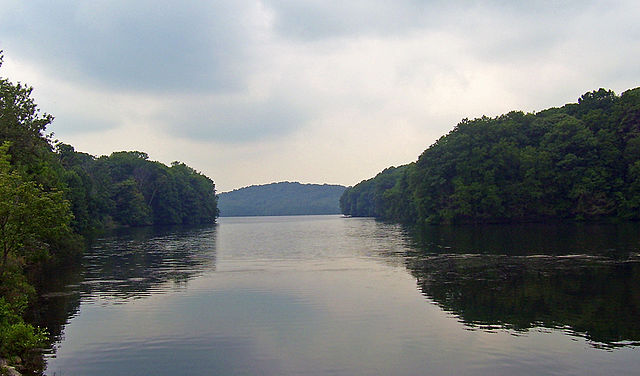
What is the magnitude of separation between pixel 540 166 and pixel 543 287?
272ft

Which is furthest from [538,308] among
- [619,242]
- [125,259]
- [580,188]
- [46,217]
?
[580,188]

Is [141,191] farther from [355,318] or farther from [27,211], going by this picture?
[355,318]

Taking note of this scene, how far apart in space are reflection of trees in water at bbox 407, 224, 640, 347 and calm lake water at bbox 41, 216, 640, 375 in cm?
10

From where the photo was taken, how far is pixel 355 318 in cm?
2211

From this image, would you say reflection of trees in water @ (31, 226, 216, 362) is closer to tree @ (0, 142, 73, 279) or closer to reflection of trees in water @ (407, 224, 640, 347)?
tree @ (0, 142, 73, 279)

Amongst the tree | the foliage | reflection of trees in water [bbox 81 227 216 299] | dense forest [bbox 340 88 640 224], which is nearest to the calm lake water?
reflection of trees in water [bbox 81 227 216 299]

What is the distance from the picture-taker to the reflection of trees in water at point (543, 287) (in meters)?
20.4

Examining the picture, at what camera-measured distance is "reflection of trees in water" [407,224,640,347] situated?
20375 millimetres

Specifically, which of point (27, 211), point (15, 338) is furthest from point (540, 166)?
point (15, 338)

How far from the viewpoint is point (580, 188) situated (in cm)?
9675

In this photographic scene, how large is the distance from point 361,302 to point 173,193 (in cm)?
14550

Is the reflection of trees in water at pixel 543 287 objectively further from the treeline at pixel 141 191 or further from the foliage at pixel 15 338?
the treeline at pixel 141 191

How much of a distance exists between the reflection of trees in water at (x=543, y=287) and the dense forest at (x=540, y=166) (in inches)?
2090

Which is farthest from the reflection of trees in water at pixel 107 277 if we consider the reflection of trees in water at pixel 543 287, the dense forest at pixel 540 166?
the dense forest at pixel 540 166
